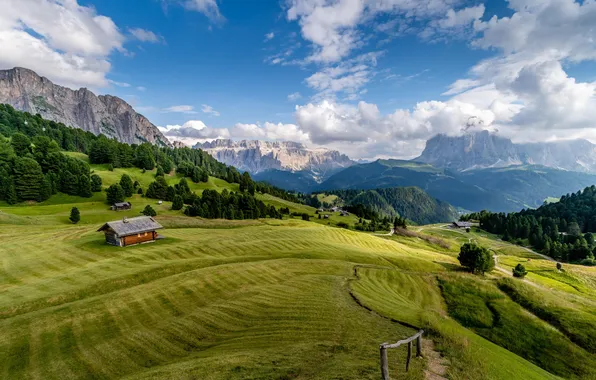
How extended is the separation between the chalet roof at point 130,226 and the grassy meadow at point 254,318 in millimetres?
3869

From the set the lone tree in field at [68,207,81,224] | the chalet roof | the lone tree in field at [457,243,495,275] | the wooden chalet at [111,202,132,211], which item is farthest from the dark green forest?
the lone tree in field at [457,243,495,275]

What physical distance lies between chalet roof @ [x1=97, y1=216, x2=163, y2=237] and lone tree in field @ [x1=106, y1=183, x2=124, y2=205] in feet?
227

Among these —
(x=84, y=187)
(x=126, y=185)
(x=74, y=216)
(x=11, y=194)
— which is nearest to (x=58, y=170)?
(x=84, y=187)

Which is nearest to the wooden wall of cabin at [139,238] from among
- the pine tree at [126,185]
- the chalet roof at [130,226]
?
the chalet roof at [130,226]

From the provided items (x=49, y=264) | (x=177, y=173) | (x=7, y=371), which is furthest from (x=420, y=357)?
(x=177, y=173)

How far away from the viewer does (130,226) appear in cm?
5919

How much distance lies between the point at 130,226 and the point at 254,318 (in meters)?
45.2

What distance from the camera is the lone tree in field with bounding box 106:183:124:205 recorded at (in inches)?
4692

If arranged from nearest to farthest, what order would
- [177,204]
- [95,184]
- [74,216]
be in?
[74,216]
[177,204]
[95,184]

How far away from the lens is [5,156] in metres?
120

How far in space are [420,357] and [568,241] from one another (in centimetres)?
20125

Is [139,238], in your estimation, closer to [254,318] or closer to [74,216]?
[254,318]

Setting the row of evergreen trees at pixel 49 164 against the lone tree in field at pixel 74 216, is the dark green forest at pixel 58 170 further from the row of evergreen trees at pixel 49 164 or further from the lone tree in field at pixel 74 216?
the lone tree in field at pixel 74 216

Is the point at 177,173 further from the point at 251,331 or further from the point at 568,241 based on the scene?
the point at 568,241
